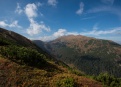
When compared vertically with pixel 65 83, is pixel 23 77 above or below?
above

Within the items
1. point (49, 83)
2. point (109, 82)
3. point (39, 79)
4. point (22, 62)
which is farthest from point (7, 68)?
point (109, 82)

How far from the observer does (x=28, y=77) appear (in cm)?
2328

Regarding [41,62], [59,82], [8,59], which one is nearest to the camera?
[59,82]

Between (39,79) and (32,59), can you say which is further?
(32,59)

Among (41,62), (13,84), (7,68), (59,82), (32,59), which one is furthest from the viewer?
(41,62)

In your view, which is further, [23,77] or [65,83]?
[23,77]

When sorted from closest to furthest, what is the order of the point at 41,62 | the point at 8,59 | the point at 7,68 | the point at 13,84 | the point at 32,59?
1. the point at 13,84
2. the point at 7,68
3. the point at 8,59
4. the point at 32,59
5. the point at 41,62

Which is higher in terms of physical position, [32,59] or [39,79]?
[32,59]

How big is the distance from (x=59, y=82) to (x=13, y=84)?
661 centimetres

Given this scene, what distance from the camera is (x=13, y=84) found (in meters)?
21.2

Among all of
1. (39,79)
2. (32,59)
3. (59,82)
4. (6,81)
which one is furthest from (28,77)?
(32,59)

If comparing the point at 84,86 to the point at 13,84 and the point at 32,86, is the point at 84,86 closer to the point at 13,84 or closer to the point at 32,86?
Result: the point at 32,86

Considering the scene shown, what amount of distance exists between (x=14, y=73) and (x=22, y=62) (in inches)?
178

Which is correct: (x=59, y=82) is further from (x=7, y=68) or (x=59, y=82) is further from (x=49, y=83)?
(x=7, y=68)
